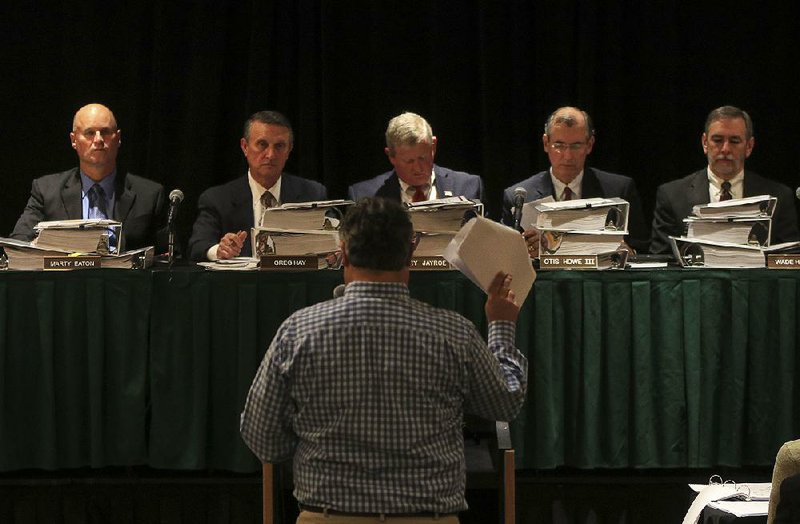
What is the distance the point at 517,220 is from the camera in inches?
175

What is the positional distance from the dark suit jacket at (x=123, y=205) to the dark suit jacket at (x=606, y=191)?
5.04ft

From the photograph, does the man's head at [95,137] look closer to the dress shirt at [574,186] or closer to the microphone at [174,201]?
the microphone at [174,201]

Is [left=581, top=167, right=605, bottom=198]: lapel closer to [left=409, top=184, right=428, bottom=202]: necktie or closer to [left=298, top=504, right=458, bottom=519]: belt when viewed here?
[left=409, top=184, right=428, bottom=202]: necktie

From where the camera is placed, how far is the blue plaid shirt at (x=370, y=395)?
2469 millimetres

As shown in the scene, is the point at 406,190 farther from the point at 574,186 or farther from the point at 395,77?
the point at 395,77

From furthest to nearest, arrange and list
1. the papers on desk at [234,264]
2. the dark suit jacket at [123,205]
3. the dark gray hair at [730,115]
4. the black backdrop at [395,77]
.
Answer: the black backdrop at [395,77] < the dark suit jacket at [123,205] < the dark gray hair at [730,115] < the papers on desk at [234,264]

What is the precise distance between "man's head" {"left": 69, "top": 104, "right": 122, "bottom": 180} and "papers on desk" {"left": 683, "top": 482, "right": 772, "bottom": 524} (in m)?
3.04

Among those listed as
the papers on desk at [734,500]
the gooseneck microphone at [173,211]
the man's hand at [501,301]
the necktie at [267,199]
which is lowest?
the papers on desk at [734,500]

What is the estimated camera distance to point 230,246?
15.1 feet

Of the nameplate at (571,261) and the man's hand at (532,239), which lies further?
the man's hand at (532,239)

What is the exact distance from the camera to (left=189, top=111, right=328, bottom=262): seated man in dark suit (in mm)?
5086

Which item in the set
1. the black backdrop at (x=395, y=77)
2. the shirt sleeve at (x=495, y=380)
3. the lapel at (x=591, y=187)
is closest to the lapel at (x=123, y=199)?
the black backdrop at (x=395, y=77)

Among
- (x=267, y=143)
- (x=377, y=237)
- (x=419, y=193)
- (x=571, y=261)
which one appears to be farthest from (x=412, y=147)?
(x=377, y=237)

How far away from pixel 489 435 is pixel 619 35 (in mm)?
3267
